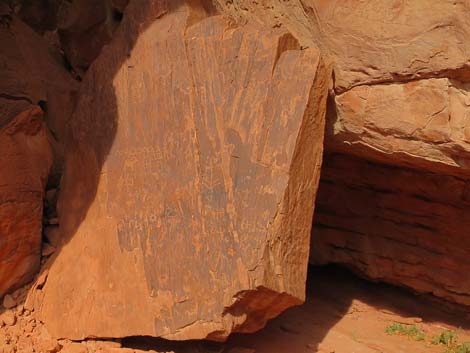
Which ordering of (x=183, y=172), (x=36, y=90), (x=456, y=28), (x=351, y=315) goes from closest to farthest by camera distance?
(x=456, y=28), (x=183, y=172), (x=36, y=90), (x=351, y=315)

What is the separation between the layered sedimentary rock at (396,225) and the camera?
4922 millimetres

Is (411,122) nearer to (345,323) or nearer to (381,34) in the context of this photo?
(381,34)

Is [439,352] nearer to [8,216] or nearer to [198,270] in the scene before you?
[198,270]

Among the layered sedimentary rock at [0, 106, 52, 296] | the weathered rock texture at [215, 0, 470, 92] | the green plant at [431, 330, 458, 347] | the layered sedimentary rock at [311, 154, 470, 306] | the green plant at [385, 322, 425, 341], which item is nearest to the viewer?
the weathered rock texture at [215, 0, 470, 92]

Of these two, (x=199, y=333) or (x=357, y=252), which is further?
(x=357, y=252)

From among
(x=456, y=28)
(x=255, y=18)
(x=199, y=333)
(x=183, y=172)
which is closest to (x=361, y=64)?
(x=456, y=28)

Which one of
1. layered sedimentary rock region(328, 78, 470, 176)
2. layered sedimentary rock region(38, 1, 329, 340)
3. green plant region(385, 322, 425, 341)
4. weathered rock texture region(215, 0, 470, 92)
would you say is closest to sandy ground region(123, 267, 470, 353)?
green plant region(385, 322, 425, 341)

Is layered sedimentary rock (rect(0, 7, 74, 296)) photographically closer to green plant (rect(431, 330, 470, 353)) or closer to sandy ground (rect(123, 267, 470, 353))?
sandy ground (rect(123, 267, 470, 353))

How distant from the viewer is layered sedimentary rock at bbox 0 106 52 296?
4121mm

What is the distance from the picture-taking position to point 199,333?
11.9ft

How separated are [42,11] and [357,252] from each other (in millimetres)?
3620

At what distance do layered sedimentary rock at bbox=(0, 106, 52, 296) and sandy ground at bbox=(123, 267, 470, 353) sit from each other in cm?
93

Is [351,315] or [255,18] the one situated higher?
[255,18]

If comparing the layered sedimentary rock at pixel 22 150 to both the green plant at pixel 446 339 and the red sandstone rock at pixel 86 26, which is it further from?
→ the green plant at pixel 446 339
